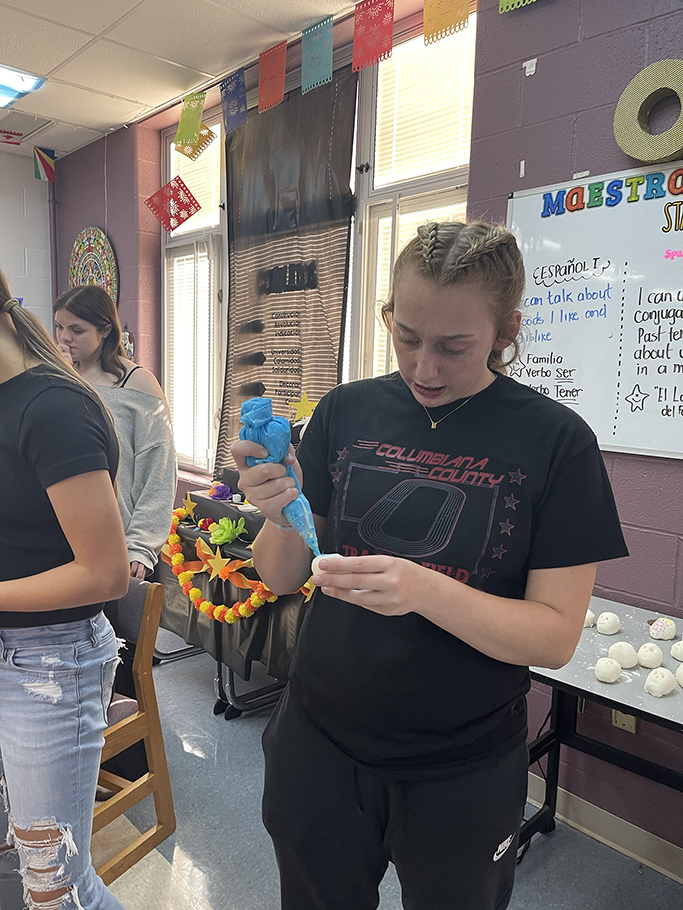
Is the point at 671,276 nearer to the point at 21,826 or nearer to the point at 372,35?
the point at 372,35

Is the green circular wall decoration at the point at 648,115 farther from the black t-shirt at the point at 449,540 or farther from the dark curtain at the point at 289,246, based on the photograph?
the dark curtain at the point at 289,246

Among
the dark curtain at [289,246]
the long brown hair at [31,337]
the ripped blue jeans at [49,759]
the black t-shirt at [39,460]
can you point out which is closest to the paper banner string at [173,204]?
the dark curtain at [289,246]

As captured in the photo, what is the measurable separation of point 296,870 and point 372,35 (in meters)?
2.73

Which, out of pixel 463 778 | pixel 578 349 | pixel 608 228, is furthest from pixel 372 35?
pixel 463 778

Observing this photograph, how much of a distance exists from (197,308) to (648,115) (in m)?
2.88

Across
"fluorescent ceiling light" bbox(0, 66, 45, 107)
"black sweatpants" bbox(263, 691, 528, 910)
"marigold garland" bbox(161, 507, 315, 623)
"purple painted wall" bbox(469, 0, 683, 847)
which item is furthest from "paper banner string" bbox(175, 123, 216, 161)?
"black sweatpants" bbox(263, 691, 528, 910)

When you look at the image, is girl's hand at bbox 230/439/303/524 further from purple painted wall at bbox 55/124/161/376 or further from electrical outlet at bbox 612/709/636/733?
purple painted wall at bbox 55/124/161/376

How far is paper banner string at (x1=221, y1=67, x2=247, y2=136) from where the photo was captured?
323 centimetres

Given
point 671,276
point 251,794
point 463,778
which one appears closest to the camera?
point 463,778

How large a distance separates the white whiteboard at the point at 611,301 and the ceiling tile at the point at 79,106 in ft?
9.33

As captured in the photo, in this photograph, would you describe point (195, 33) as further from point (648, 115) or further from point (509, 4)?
point (648, 115)

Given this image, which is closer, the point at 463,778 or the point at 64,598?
the point at 463,778

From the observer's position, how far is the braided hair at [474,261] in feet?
2.70

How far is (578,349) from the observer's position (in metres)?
1.99
